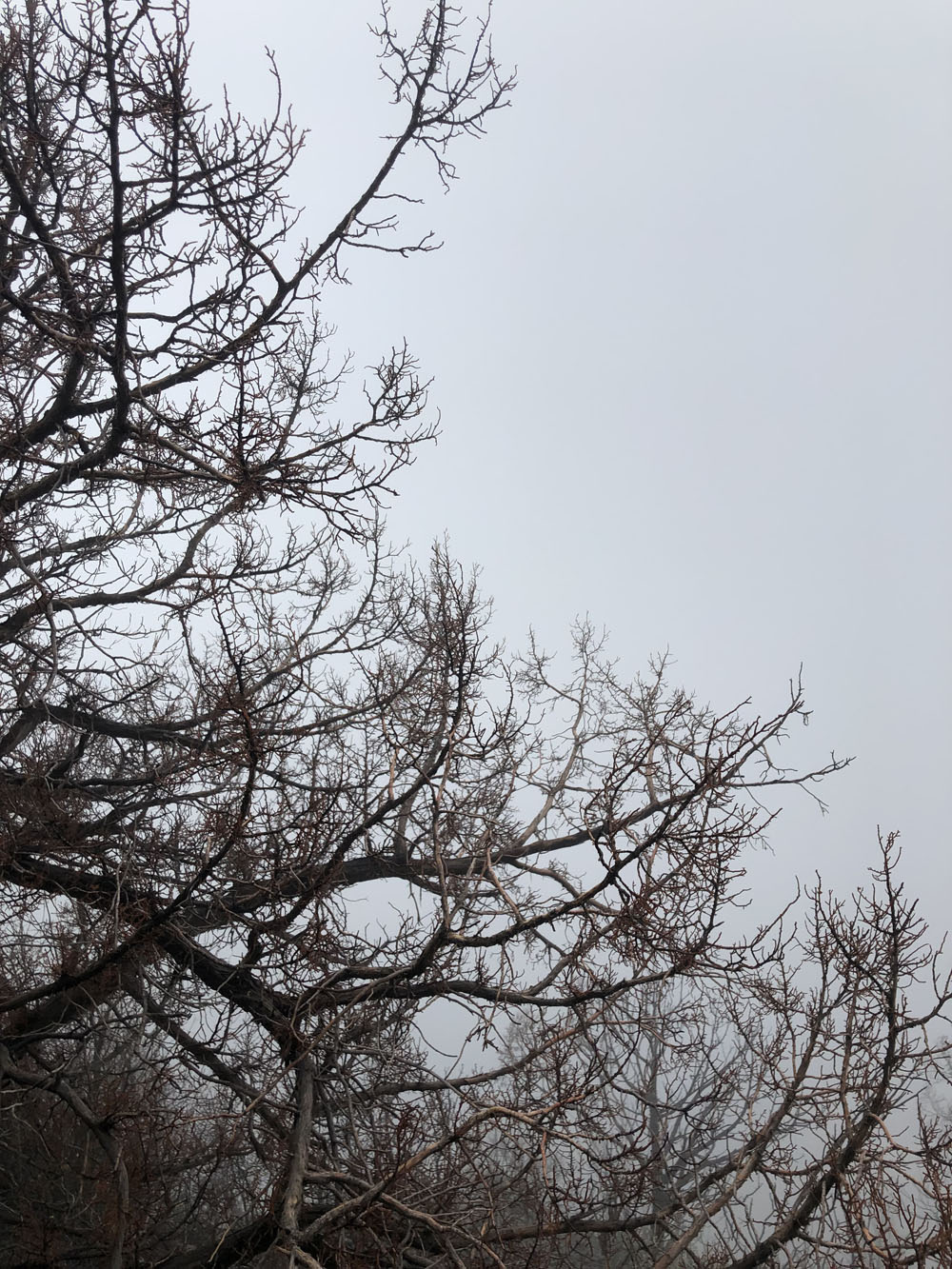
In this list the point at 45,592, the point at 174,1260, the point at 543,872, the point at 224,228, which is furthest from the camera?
the point at 543,872

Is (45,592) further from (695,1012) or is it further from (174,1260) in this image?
(695,1012)

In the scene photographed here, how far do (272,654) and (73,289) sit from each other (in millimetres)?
4972

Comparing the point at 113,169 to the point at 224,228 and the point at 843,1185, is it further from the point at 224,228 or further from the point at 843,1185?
the point at 843,1185

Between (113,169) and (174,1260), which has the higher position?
(113,169)

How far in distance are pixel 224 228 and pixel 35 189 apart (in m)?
1.92

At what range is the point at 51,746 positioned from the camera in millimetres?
8312

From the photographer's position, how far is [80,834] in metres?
6.82

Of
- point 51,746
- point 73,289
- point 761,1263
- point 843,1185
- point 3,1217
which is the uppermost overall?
point 73,289

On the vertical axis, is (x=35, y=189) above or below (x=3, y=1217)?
above

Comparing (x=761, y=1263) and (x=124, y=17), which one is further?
(x=761, y=1263)

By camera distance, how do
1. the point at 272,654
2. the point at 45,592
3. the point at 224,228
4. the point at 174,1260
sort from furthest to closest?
the point at 272,654
the point at 174,1260
the point at 45,592
the point at 224,228

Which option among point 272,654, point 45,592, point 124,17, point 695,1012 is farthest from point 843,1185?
point 124,17

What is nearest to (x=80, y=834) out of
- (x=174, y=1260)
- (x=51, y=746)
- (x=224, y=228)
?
(x=51, y=746)

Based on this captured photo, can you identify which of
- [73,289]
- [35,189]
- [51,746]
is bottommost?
[51,746]
